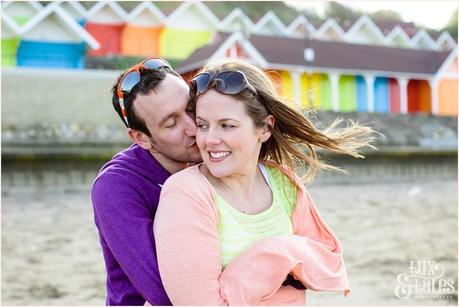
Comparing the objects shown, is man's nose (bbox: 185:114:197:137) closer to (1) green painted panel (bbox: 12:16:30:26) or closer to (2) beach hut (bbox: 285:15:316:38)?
(1) green painted panel (bbox: 12:16:30:26)

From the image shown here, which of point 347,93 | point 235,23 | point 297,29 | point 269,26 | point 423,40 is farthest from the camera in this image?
point 423,40

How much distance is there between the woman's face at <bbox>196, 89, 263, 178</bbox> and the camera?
2.09 m

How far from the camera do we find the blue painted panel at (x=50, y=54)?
17.7m

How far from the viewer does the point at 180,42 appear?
2355 centimetres

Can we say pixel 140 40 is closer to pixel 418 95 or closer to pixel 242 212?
pixel 418 95

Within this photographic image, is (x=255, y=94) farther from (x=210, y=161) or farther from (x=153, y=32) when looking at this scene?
(x=153, y=32)

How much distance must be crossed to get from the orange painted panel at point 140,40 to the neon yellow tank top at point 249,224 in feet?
68.8

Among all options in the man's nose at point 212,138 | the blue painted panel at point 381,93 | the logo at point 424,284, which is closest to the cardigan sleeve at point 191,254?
the man's nose at point 212,138

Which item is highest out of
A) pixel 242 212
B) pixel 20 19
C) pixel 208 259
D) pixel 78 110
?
pixel 20 19

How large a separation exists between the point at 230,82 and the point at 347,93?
2052 cm

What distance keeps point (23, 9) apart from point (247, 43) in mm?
5904

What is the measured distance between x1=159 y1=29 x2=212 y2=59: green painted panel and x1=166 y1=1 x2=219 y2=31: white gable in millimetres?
173

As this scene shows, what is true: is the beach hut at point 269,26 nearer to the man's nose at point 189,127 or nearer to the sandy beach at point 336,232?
the sandy beach at point 336,232

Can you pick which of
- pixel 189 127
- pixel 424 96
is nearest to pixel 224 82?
pixel 189 127
